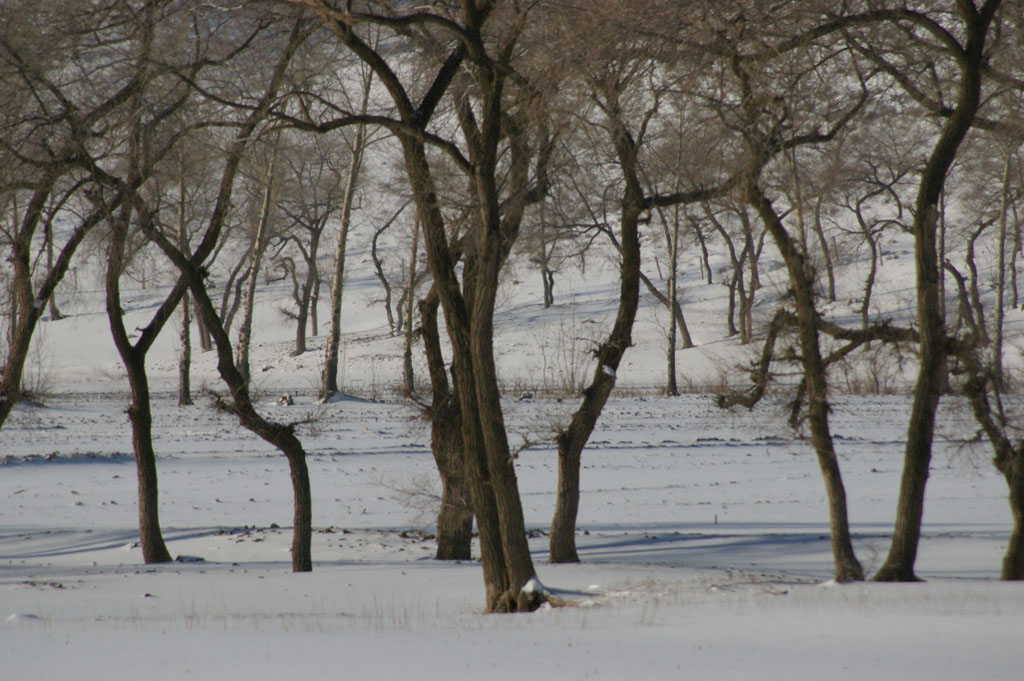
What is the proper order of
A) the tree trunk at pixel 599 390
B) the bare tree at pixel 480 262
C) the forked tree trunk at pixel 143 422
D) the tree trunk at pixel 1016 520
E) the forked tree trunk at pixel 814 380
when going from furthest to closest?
the forked tree trunk at pixel 143 422 < the tree trunk at pixel 599 390 < the tree trunk at pixel 1016 520 < the forked tree trunk at pixel 814 380 < the bare tree at pixel 480 262

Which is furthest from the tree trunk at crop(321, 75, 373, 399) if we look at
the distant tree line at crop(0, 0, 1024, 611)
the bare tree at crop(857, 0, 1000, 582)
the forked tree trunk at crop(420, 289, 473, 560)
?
the bare tree at crop(857, 0, 1000, 582)

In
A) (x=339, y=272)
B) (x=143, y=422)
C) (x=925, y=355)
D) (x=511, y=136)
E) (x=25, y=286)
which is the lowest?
(x=143, y=422)

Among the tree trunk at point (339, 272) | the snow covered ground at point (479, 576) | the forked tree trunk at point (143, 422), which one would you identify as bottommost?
the snow covered ground at point (479, 576)

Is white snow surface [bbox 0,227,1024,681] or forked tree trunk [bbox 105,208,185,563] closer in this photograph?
white snow surface [bbox 0,227,1024,681]

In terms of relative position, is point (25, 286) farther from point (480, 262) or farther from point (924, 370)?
point (924, 370)

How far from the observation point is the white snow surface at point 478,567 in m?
5.57

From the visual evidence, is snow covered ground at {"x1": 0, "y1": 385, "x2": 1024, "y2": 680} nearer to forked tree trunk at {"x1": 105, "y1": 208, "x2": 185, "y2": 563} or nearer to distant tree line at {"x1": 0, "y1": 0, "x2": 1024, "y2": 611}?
forked tree trunk at {"x1": 105, "y1": 208, "x2": 185, "y2": 563}

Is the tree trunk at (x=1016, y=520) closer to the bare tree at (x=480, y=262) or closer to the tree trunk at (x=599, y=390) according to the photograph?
the tree trunk at (x=599, y=390)

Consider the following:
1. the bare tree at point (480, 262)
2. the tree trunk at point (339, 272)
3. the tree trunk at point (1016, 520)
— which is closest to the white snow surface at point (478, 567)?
the tree trunk at point (1016, 520)

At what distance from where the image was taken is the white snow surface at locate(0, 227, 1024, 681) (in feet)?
18.3

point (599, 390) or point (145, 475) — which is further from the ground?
point (599, 390)

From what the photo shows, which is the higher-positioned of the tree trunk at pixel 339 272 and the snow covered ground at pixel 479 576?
the tree trunk at pixel 339 272

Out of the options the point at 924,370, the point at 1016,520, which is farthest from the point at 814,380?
the point at 1016,520

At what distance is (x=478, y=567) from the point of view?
11.1m
